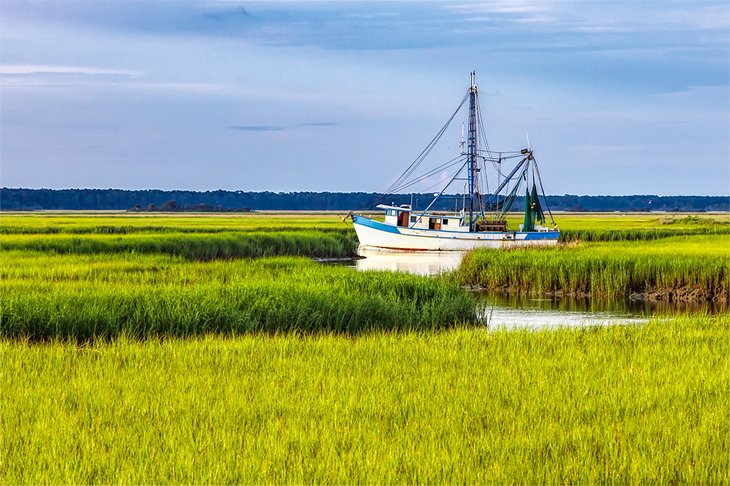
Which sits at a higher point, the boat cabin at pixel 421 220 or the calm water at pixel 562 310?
the boat cabin at pixel 421 220

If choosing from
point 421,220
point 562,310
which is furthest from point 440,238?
point 562,310

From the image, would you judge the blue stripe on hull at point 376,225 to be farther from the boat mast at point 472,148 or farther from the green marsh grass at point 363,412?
the green marsh grass at point 363,412

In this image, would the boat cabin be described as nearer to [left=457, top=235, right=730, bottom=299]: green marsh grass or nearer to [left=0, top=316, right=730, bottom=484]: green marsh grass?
[left=457, top=235, right=730, bottom=299]: green marsh grass

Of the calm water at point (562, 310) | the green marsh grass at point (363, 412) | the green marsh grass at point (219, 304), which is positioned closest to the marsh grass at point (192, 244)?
the green marsh grass at point (219, 304)

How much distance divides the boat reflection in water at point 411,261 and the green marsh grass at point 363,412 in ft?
78.7

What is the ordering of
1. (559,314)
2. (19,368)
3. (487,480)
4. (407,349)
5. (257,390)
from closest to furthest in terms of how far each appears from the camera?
(487,480) → (257,390) → (19,368) → (407,349) → (559,314)

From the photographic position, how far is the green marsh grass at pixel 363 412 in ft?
26.8

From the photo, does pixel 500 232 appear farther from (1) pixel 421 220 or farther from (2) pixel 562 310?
(2) pixel 562 310

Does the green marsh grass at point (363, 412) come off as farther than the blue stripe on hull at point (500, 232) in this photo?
No

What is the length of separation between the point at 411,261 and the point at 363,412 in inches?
1695

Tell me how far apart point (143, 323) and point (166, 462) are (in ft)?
32.3

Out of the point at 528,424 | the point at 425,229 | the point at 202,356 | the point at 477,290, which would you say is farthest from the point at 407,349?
the point at 425,229

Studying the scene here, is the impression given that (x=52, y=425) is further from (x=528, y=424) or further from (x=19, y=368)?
(x=528, y=424)

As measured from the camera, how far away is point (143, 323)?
58.3 feet
